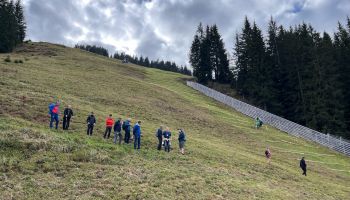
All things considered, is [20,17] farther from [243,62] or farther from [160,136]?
[160,136]

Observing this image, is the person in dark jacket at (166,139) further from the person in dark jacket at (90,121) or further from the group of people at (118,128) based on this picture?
the person in dark jacket at (90,121)

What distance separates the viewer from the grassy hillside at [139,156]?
1642 cm

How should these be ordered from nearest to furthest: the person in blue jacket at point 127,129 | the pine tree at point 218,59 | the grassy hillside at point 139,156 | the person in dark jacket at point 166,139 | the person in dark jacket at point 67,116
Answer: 1. the grassy hillside at point 139,156
2. the person in blue jacket at point 127,129
3. the person in dark jacket at point 67,116
4. the person in dark jacket at point 166,139
5. the pine tree at point 218,59

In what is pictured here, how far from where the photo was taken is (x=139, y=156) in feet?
72.2

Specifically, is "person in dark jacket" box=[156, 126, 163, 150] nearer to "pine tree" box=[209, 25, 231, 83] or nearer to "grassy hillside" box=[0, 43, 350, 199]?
"grassy hillside" box=[0, 43, 350, 199]

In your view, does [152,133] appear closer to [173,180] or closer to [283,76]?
[173,180]

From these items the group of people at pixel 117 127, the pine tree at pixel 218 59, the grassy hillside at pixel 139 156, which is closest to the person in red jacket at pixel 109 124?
the group of people at pixel 117 127

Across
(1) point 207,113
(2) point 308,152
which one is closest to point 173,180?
(2) point 308,152

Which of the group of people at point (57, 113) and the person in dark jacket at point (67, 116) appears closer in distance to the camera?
the group of people at point (57, 113)

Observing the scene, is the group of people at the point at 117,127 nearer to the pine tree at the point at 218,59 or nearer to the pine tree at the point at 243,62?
the pine tree at the point at 243,62

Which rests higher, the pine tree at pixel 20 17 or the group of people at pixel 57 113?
the pine tree at pixel 20 17

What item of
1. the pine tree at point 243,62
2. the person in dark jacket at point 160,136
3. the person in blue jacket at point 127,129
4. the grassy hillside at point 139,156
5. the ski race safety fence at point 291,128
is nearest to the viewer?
the grassy hillside at point 139,156

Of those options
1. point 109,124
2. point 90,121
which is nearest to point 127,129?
point 109,124

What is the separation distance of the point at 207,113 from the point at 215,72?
151 ft
